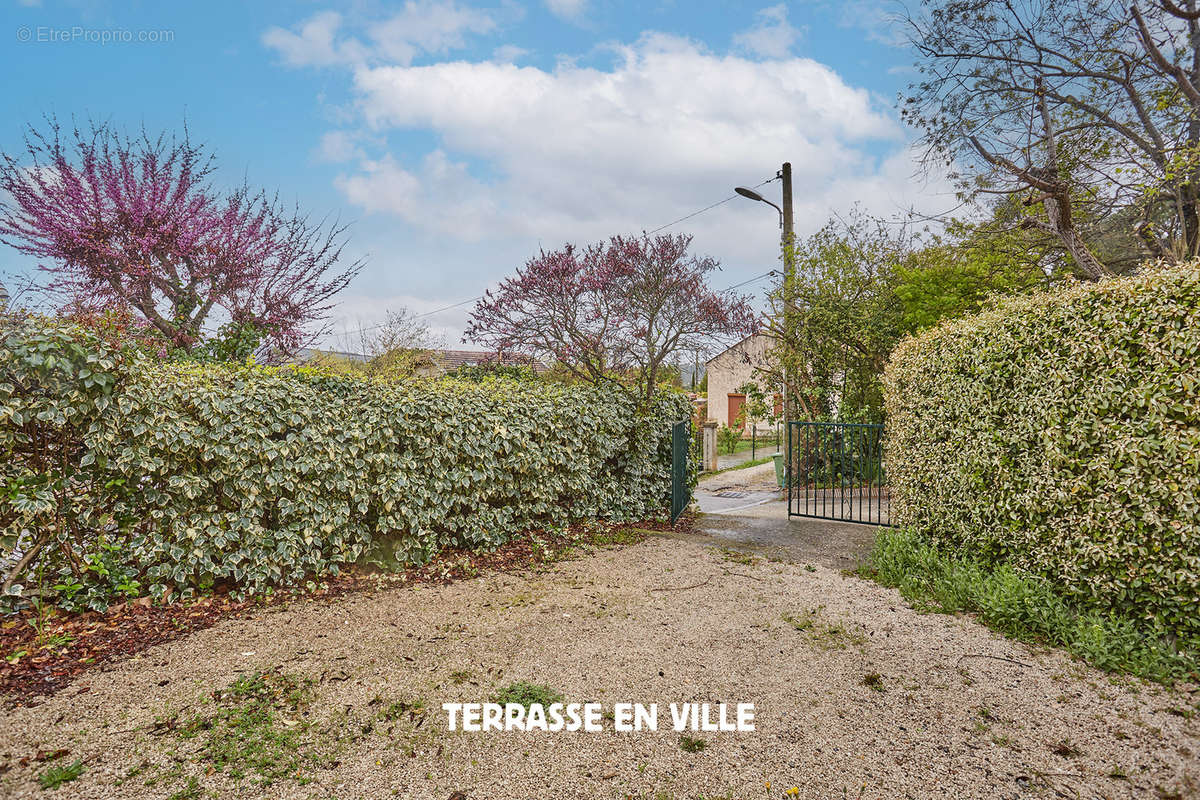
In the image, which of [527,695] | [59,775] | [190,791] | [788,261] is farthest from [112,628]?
[788,261]

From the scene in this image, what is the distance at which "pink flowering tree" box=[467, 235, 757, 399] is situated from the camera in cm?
704

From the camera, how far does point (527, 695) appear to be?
2.96 meters

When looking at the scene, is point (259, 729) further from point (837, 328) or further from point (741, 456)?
point (741, 456)

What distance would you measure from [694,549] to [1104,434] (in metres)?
3.77

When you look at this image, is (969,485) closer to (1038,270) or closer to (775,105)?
(775,105)

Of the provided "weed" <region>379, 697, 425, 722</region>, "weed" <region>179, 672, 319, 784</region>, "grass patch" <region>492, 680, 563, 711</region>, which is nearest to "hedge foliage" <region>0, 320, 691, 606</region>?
"weed" <region>179, 672, 319, 784</region>

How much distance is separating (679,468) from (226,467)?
17.7 ft

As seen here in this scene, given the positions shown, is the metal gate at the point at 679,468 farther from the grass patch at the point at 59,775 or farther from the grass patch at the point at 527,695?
the grass patch at the point at 59,775

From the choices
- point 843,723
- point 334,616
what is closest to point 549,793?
Answer: point 843,723

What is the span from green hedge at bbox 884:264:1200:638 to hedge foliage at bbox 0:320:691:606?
4100mm

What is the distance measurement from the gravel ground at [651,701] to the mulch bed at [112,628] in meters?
0.17

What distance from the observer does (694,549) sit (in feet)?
20.3

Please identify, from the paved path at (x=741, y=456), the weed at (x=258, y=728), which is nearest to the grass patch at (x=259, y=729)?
the weed at (x=258, y=728)

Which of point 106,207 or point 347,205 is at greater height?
point 347,205
